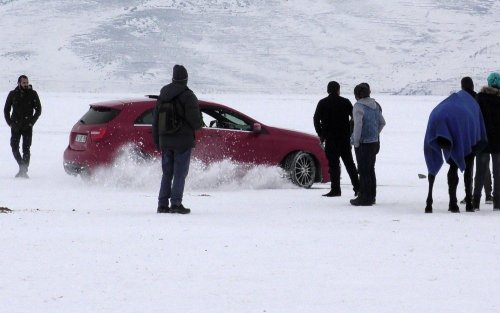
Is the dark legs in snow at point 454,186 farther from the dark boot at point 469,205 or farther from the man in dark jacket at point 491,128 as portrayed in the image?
the man in dark jacket at point 491,128

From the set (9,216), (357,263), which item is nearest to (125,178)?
(9,216)

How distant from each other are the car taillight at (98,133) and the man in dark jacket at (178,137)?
141 inches

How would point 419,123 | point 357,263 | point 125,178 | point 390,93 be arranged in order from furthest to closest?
point 390,93 < point 419,123 < point 125,178 < point 357,263

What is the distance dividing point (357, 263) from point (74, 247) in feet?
7.86

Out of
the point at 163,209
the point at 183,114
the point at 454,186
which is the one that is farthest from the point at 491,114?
the point at 163,209

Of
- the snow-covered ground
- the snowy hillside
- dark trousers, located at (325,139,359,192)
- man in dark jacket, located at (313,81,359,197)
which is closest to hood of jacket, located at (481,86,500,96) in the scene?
the snow-covered ground

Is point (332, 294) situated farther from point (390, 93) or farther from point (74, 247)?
point (390, 93)

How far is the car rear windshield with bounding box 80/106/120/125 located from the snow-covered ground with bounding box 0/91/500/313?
2.42 ft

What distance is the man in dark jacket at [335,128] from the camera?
13742 mm

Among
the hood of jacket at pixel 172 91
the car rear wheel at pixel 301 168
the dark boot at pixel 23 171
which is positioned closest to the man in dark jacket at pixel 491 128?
the hood of jacket at pixel 172 91

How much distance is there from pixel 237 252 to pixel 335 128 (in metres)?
6.29

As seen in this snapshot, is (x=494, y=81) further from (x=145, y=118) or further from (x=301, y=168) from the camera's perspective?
(x=145, y=118)

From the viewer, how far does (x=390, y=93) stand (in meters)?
121

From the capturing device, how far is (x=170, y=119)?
10.7 m
